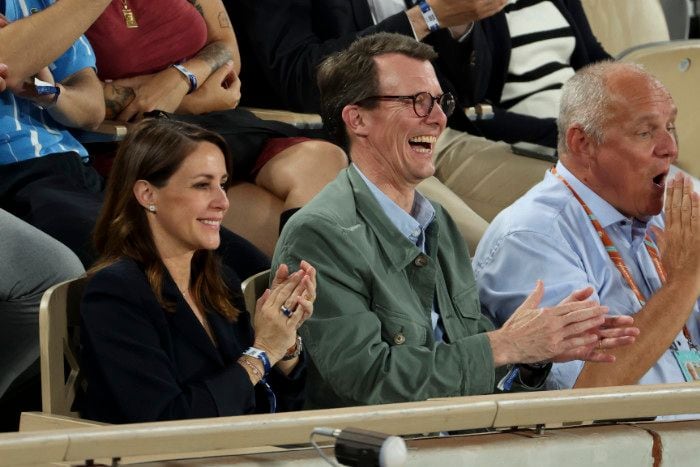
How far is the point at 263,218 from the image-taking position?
121 inches

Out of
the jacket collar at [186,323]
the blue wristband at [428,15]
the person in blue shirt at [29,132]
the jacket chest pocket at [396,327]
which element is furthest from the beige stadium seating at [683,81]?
the jacket collar at [186,323]

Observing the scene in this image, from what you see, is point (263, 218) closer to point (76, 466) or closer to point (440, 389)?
point (440, 389)

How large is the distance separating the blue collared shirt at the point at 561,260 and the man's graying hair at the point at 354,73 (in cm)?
39

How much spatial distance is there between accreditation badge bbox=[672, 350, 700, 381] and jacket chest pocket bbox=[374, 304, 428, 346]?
626 mm

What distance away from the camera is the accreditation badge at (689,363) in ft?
8.61

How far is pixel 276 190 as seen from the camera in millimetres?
3104

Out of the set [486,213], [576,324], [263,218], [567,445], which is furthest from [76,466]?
[486,213]

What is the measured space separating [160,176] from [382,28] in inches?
50.8

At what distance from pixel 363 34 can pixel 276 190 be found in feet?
1.93

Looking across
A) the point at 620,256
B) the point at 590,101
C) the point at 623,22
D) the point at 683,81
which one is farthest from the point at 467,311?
the point at 623,22

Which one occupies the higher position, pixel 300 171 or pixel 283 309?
pixel 283 309

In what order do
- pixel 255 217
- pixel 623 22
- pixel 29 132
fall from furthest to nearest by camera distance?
pixel 623 22 < pixel 255 217 < pixel 29 132

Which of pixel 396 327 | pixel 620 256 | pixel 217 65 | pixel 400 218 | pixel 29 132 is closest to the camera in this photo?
pixel 396 327

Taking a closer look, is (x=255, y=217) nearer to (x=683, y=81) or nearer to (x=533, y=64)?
(x=533, y=64)
